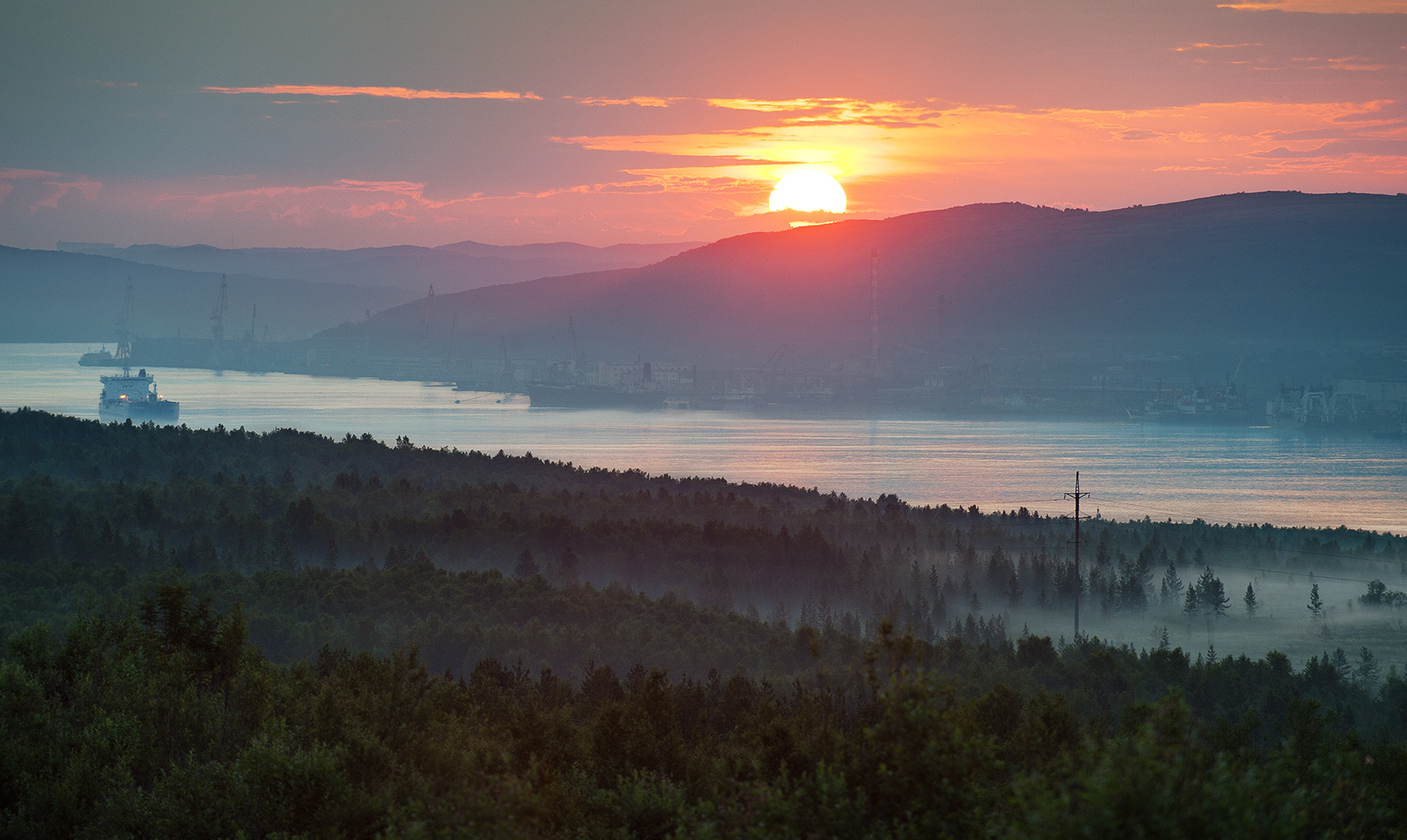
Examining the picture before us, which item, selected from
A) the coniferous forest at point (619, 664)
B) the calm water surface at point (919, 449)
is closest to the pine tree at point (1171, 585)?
the coniferous forest at point (619, 664)

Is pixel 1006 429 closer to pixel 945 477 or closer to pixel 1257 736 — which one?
pixel 945 477

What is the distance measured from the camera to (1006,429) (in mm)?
129375

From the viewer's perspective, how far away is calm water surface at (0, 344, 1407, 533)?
74.8m

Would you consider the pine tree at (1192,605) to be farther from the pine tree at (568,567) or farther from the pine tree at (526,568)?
the pine tree at (526,568)

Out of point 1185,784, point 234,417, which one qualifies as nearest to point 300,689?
point 1185,784

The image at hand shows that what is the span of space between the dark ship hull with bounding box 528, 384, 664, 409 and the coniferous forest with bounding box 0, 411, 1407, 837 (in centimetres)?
Answer: 8705

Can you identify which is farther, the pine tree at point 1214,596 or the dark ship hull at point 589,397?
the dark ship hull at point 589,397

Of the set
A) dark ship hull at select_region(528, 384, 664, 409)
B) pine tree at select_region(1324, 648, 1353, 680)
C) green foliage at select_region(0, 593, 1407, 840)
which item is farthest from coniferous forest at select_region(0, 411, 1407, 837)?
dark ship hull at select_region(528, 384, 664, 409)

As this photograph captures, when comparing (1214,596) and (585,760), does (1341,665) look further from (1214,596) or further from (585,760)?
(585,760)

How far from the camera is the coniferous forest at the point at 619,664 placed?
8305 mm

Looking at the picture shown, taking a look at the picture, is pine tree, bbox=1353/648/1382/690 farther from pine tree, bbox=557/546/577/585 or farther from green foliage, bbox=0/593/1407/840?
pine tree, bbox=557/546/577/585

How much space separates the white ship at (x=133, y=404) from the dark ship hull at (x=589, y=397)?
4895 centimetres

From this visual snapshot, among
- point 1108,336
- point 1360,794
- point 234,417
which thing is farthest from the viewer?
point 1108,336

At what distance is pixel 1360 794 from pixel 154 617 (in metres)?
16.4
